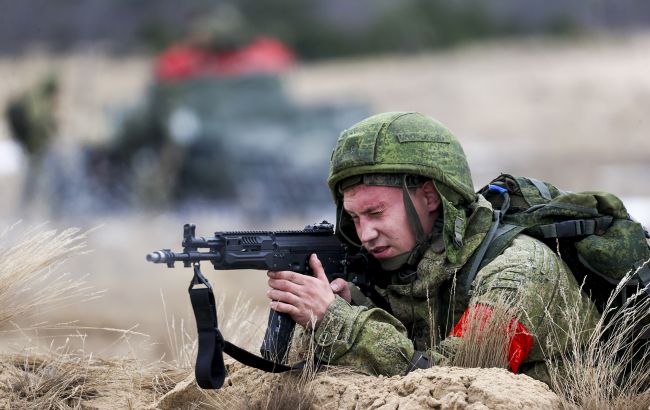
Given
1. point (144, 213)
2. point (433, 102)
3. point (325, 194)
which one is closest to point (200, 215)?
point (144, 213)

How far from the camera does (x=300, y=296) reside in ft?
15.5

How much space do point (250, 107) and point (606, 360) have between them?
1969cm

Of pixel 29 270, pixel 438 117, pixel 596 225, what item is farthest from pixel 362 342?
pixel 438 117

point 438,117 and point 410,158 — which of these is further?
point 438,117

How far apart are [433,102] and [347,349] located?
3234 centimetres

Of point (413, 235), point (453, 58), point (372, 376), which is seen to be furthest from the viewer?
point (453, 58)

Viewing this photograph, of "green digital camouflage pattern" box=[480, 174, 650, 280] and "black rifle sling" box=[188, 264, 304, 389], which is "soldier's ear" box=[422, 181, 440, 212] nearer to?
"green digital camouflage pattern" box=[480, 174, 650, 280]

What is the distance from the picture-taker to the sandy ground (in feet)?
50.7

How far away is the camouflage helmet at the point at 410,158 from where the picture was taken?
496cm

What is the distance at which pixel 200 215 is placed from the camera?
20.4m

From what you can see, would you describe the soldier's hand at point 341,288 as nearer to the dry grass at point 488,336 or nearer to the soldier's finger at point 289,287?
the soldier's finger at point 289,287

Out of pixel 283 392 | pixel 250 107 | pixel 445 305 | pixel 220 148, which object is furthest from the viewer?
pixel 250 107

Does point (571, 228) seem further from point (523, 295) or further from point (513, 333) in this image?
point (513, 333)

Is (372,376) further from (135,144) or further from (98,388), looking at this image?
(135,144)
